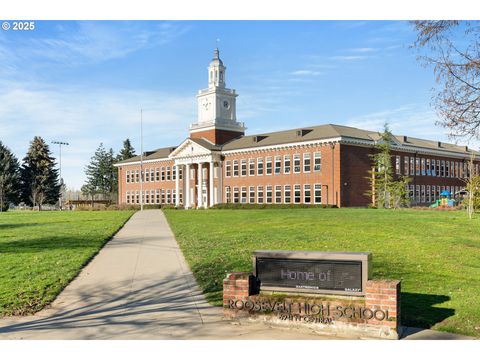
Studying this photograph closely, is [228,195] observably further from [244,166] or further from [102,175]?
[102,175]

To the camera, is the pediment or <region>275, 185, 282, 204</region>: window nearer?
<region>275, 185, 282, 204</region>: window

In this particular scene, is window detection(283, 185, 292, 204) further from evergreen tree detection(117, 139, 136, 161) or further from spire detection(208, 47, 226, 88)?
evergreen tree detection(117, 139, 136, 161)

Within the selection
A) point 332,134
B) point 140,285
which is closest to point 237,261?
point 140,285

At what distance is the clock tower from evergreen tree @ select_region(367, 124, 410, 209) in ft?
75.6

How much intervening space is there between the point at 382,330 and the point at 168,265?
757 cm

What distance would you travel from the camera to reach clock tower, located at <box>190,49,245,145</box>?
69688mm

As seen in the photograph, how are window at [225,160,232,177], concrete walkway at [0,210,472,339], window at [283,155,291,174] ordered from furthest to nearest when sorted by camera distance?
window at [225,160,232,177] → window at [283,155,291,174] → concrete walkway at [0,210,472,339]

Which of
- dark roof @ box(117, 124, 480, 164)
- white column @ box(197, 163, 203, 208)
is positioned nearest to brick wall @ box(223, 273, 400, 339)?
dark roof @ box(117, 124, 480, 164)

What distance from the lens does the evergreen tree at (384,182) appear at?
47.5m

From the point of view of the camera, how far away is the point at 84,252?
16.1 meters

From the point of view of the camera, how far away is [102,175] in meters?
115

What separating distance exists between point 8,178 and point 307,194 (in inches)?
1724

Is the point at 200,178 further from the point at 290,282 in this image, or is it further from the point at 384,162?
the point at 290,282

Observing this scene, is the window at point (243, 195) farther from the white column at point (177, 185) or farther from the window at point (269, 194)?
the white column at point (177, 185)
